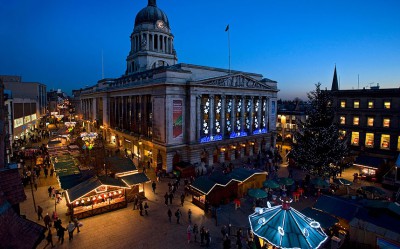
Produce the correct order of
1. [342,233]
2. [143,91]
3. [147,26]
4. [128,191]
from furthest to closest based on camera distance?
[147,26], [143,91], [128,191], [342,233]

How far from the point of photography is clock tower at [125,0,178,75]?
64000 mm

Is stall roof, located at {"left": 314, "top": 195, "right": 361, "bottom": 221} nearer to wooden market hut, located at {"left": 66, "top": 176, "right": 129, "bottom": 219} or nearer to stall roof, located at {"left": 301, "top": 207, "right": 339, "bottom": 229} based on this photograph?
stall roof, located at {"left": 301, "top": 207, "right": 339, "bottom": 229}

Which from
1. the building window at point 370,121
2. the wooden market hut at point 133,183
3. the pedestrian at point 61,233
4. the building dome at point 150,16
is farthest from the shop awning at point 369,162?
the building dome at point 150,16

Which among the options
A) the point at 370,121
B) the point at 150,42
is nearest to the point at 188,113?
the point at 370,121

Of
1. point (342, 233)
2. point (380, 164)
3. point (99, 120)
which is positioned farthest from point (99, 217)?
point (99, 120)

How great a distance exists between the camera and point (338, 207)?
→ 62.9ft

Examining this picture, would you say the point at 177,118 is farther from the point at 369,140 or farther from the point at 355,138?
the point at 369,140

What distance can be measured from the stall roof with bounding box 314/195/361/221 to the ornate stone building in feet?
73.4

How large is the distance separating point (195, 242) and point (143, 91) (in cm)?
3150

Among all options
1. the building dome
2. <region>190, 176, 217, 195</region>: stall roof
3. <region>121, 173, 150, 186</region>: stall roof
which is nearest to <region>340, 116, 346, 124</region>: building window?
<region>190, 176, 217, 195</region>: stall roof

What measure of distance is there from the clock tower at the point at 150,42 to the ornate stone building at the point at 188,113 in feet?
1.15

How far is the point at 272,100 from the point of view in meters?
56.3

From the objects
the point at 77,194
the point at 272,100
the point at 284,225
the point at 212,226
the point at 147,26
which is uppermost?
the point at 147,26

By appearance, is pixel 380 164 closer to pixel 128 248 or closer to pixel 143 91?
pixel 128 248
